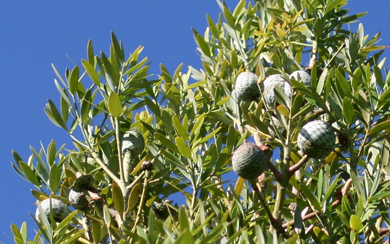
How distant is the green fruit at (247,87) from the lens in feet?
7.22

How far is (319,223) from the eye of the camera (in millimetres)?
2109

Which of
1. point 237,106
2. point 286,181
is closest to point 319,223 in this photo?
point 286,181

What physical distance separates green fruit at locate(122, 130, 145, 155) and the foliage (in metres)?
0.02

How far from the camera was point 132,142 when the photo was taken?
88.5 inches

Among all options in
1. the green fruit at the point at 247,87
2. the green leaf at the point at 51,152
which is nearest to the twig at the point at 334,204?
the green fruit at the point at 247,87

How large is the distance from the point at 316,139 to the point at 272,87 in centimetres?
28

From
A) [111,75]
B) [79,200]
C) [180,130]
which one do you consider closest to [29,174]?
[79,200]

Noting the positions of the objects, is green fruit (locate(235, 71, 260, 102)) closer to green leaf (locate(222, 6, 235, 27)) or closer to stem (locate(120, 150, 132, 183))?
stem (locate(120, 150, 132, 183))

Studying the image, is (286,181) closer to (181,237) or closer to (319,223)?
(319,223)

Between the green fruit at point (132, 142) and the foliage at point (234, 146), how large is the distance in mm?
20

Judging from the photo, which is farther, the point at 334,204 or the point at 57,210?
the point at 57,210

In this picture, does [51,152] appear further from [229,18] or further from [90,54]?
[229,18]

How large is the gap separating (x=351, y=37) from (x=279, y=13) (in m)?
0.38

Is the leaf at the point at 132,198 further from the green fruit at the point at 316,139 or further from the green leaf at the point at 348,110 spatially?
the green leaf at the point at 348,110
